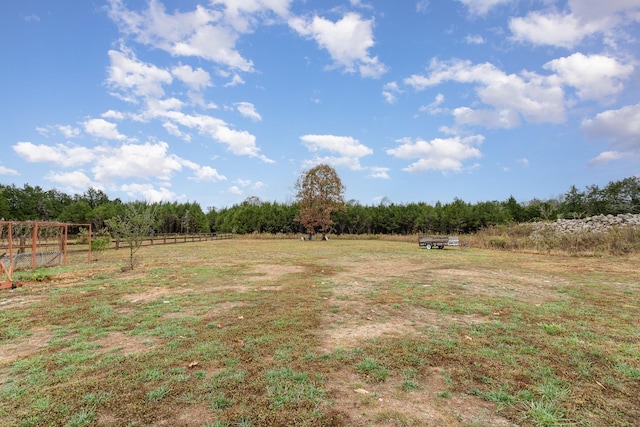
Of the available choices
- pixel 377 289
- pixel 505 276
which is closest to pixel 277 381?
pixel 377 289

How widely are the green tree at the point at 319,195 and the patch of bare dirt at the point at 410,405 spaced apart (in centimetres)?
3853

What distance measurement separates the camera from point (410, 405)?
295 cm

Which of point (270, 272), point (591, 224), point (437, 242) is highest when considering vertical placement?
point (591, 224)

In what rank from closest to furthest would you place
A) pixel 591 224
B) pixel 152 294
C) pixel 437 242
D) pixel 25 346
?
pixel 25 346 → pixel 152 294 → pixel 591 224 → pixel 437 242

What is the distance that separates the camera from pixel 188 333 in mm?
4949

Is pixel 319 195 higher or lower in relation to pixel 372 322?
higher

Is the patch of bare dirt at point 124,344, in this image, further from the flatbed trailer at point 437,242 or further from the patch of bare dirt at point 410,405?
the flatbed trailer at point 437,242

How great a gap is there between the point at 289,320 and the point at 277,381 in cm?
226

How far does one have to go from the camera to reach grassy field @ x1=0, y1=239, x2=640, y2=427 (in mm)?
2842

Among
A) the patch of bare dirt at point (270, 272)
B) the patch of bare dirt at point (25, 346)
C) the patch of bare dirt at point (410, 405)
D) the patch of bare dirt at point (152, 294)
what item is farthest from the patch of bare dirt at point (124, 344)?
the patch of bare dirt at point (270, 272)

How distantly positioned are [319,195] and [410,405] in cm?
3973

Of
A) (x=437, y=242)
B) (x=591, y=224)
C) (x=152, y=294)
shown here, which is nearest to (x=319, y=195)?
(x=437, y=242)

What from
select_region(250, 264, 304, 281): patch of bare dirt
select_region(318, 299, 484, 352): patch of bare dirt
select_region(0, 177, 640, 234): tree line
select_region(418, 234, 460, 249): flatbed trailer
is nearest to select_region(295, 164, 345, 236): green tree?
select_region(0, 177, 640, 234): tree line

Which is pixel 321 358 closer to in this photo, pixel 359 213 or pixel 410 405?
pixel 410 405
